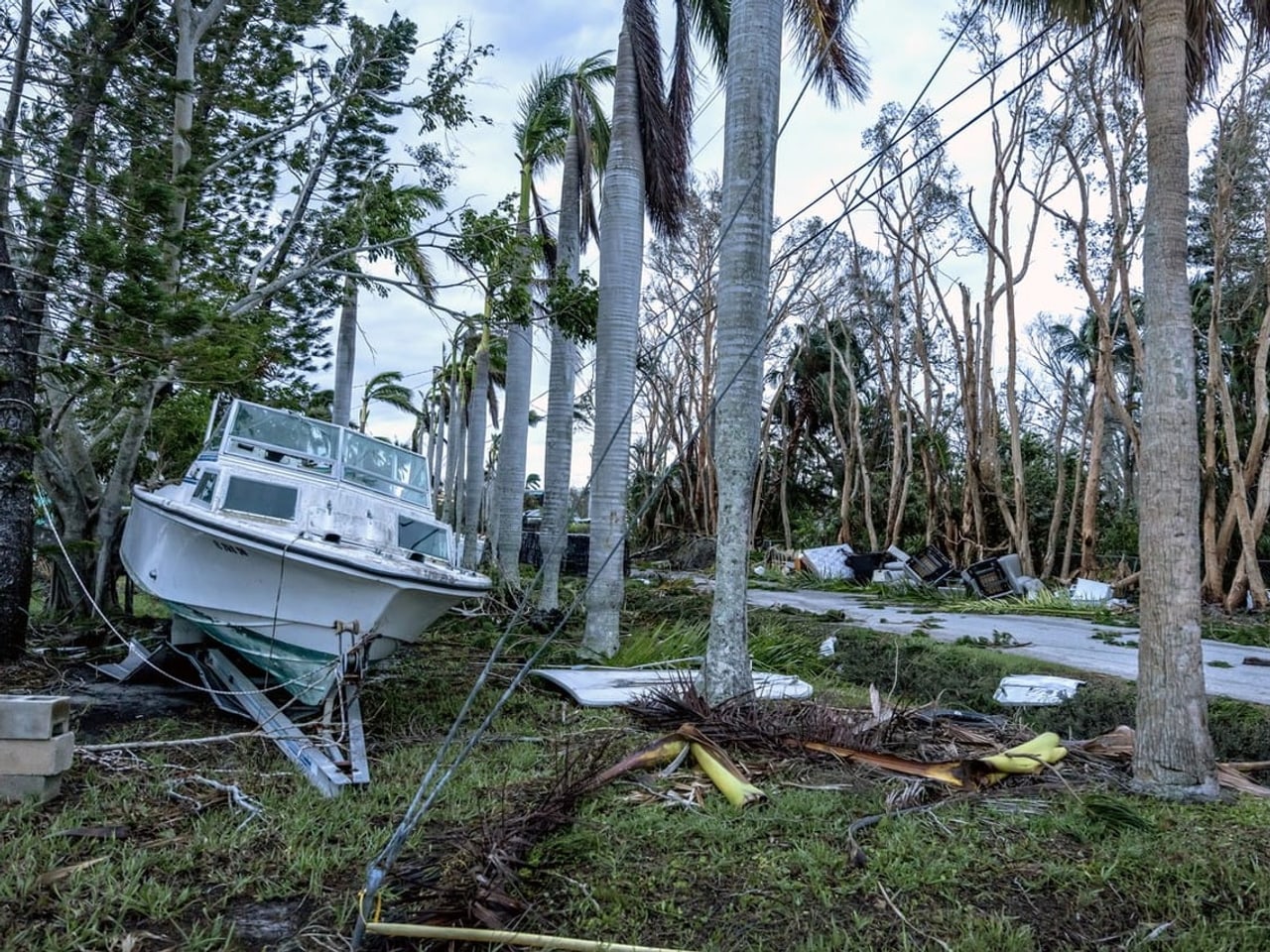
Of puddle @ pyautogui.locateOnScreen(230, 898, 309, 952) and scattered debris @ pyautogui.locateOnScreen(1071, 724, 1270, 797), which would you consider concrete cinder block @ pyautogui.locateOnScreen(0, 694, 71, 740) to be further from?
scattered debris @ pyautogui.locateOnScreen(1071, 724, 1270, 797)

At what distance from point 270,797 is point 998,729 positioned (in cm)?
481

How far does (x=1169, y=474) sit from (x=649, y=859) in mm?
3493

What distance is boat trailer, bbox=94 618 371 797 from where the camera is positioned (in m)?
5.10

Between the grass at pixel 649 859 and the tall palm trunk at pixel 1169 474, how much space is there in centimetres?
31

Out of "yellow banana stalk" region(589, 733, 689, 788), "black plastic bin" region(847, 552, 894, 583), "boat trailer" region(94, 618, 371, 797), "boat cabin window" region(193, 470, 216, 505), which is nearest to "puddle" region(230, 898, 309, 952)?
"boat trailer" region(94, 618, 371, 797)

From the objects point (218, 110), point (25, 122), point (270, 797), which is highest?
point (218, 110)

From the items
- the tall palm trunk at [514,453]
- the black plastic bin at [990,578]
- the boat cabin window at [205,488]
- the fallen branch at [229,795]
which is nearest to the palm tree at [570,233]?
the tall palm trunk at [514,453]

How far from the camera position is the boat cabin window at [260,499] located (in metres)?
7.28

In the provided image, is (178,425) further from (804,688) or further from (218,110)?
(804,688)

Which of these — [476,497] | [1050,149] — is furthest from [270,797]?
[1050,149]

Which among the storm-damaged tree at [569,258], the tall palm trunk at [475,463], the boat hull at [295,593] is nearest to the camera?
the boat hull at [295,593]

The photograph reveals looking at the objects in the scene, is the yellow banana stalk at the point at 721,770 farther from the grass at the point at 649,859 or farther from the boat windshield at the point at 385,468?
the boat windshield at the point at 385,468

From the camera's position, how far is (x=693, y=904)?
11.3 feet

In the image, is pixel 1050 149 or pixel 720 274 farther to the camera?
pixel 1050 149
